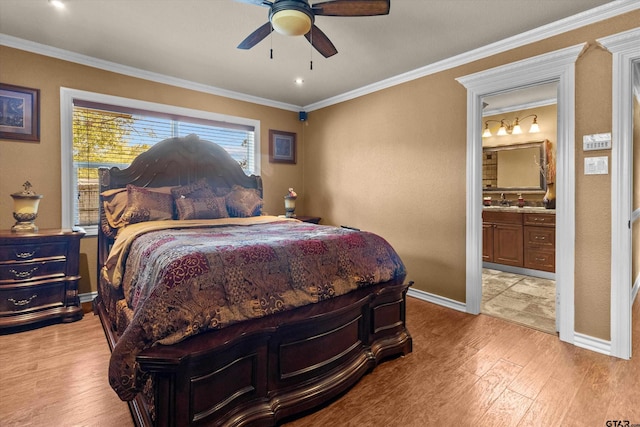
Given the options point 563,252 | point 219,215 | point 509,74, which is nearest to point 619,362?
point 563,252

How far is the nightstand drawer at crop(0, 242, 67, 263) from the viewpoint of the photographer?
267cm

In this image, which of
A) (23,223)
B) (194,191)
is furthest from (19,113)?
(194,191)

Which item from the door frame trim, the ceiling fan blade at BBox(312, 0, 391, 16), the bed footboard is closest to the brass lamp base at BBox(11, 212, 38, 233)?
the bed footboard

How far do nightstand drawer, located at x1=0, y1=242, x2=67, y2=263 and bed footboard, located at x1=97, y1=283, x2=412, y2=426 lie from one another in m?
1.95

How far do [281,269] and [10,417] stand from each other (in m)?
1.59

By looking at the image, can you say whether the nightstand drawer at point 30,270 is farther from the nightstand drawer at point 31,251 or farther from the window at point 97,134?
the window at point 97,134

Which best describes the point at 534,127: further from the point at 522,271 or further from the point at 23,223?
the point at 23,223

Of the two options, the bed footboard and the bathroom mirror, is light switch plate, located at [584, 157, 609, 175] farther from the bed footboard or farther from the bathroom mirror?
the bathroom mirror

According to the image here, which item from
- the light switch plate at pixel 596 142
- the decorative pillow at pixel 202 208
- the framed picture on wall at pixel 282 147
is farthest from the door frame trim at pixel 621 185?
the framed picture on wall at pixel 282 147

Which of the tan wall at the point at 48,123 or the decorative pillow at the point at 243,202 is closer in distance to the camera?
the tan wall at the point at 48,123

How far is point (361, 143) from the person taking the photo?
14.1 feet

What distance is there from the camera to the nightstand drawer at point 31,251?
267cm

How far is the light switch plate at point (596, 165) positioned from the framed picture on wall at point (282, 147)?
11.9ft

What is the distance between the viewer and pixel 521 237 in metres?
4.56
